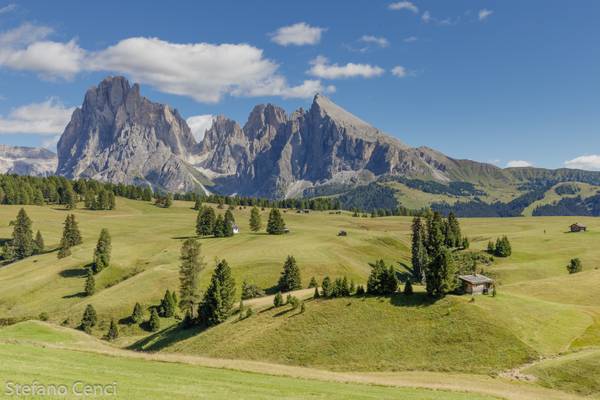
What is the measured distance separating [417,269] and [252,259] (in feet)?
182

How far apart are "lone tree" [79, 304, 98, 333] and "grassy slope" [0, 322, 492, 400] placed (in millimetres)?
47468

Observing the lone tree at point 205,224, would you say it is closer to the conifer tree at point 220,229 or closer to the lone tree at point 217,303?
the conifer tree at point 220,229

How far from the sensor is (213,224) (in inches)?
6924

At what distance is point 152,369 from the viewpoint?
136 ft

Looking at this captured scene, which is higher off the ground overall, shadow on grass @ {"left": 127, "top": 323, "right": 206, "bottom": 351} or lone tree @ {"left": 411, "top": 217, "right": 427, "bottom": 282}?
lone tree @ {"left": 411, "top": 217, "right": 427, "bottom": 282}

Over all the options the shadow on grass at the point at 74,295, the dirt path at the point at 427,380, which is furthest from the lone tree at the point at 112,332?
the dirt path at the point at 427,380

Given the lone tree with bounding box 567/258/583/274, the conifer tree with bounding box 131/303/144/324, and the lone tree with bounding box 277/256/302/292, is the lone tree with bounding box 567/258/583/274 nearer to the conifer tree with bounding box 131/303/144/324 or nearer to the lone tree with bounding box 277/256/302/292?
the lone tree with bounding box 277/256/302/292

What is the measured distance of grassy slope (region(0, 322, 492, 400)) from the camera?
28609 millimetres

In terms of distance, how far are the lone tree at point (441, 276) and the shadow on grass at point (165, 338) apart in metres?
41.4

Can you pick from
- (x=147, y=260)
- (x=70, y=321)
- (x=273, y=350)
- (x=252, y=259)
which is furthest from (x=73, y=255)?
(x=273, y=350)

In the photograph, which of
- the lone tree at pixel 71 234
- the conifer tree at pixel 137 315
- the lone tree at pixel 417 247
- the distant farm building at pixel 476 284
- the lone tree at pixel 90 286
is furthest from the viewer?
the lone tree at pixel 71 234

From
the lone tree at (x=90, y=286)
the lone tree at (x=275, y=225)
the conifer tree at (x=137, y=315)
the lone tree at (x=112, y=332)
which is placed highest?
the lone tree at (x=275, y=225)

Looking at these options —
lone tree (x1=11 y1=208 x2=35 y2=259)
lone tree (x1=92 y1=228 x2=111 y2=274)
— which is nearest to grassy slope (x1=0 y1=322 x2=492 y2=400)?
lone tree (x1=92 y1=228 x2=111 y2=274)

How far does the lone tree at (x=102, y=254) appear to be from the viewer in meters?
123
